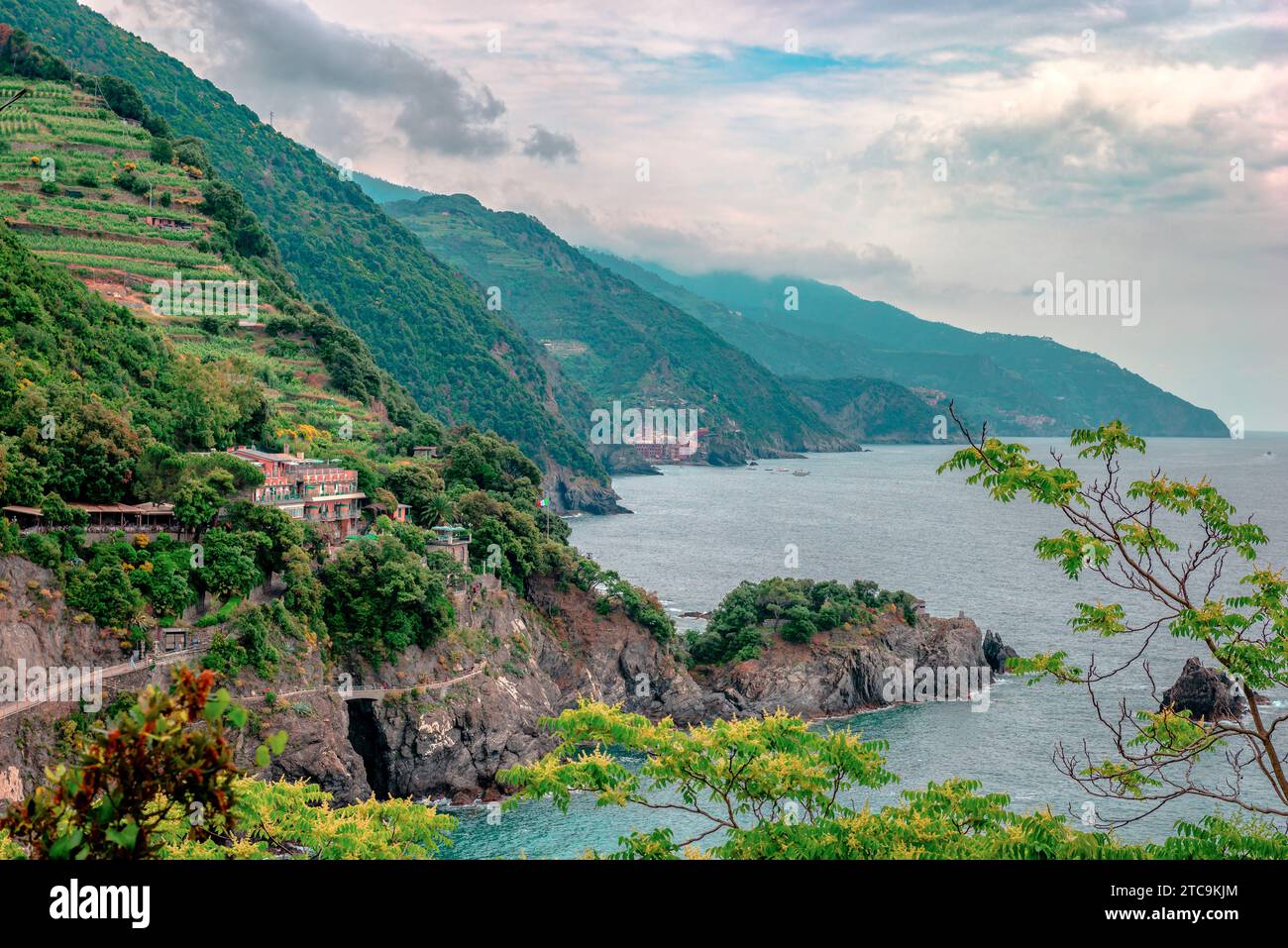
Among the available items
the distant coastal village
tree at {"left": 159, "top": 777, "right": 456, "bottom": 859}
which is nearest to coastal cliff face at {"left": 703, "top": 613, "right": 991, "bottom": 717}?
the distant coastal village

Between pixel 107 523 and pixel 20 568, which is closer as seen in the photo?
pixel 20 568

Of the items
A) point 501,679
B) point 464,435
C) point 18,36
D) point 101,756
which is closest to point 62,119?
point 18,36

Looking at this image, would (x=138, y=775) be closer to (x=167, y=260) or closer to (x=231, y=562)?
(x=231, y=562)

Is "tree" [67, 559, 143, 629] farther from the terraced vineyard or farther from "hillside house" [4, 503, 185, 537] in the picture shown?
the terraced vineyard

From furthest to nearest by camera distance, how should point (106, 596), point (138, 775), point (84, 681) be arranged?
1. point (106, 596)
2. point (84, 681)
3. point (138, 775)

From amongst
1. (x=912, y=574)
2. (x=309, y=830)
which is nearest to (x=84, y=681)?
(x=309, y=830)
